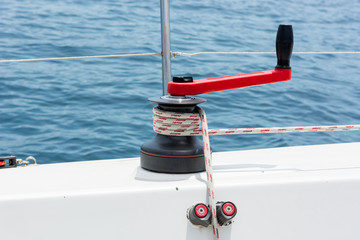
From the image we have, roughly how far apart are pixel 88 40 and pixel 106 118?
7.19 feet

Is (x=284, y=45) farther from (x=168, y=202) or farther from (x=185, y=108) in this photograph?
(x=168, y=202)

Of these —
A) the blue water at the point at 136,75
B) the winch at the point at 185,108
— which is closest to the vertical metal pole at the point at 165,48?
the winch at the point at 185,108

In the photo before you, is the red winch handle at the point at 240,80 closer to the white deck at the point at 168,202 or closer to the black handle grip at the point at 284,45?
the black handle grip at the point at 284,45

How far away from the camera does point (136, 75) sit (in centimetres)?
495

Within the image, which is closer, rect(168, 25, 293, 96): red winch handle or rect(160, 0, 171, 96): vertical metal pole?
rect(168, 25, 293, 96): red winch handle

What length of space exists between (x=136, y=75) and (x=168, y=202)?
390cm

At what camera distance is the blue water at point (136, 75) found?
12.0ft

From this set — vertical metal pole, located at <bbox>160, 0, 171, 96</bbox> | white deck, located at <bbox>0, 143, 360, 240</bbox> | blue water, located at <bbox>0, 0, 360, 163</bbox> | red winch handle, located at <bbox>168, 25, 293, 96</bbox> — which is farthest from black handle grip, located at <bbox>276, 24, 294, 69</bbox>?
blue water, located at <bbox>0, 0, 360, 163</bbox>

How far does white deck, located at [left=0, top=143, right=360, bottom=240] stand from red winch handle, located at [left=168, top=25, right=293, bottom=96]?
0.19 metres

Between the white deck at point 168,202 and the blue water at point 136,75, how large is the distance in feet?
6.94

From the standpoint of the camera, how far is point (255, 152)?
1.42 meters

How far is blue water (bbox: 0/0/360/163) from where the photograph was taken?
3658 mm

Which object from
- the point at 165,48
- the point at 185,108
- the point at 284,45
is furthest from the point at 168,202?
the point at 165,48

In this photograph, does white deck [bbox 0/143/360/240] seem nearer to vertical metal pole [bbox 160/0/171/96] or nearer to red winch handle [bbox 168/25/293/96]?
red winch handle [bbox 168/25/293/96]
